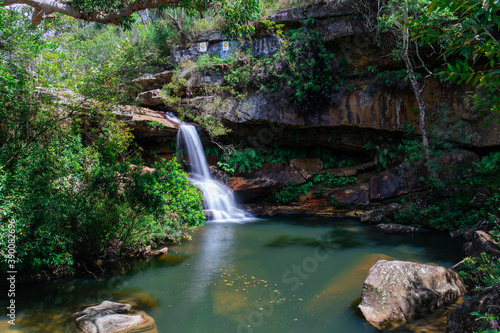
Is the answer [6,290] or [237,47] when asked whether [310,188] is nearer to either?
[237,47]

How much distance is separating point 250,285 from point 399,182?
8.32 metres

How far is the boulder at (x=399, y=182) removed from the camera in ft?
36.3

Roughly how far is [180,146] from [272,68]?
5815 millimetres

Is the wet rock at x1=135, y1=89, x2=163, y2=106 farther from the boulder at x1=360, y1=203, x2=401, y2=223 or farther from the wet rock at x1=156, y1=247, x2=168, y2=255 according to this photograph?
the boulder at x1=360, y1=203, x2=401, y2=223

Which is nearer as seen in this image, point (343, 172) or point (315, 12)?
point (315, 12)

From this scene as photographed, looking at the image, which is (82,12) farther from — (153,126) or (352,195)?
(352,195)

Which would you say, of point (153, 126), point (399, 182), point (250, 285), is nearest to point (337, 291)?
point (250, 285)

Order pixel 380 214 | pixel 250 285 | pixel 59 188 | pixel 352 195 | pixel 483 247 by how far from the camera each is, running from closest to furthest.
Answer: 1. pixel 250 285
2. pixel 483 247
3. pixel 59 188
4. pixel 380 214
5. pixel 352 195

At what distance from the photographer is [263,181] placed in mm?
13617

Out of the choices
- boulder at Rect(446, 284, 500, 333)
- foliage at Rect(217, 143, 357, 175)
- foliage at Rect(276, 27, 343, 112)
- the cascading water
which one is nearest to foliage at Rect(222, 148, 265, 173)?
foliage at Rect(217, 143, 357, 175)

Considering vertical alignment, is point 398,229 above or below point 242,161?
below

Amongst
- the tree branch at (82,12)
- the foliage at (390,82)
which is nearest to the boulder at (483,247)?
the foliage at (390,82)

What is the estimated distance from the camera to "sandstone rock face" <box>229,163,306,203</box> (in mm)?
13461

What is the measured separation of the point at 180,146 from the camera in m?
14.7
